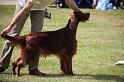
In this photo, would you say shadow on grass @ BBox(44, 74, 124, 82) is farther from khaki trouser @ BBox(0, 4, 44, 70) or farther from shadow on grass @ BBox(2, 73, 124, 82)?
khaki trouser @ BBox(0, 4, 44, 70)

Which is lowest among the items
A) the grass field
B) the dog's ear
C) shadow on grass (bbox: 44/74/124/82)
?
the grass field

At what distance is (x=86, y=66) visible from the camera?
9.21 meters

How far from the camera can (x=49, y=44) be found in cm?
816

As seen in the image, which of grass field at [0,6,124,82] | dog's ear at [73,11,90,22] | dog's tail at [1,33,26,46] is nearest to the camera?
dog's tail at [1,33,26,46]

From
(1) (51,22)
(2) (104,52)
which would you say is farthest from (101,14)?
(2) (104,52)

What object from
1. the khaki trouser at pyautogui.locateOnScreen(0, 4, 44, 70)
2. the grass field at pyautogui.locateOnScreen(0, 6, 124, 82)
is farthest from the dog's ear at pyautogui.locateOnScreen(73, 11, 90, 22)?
the grass field at pyautogui.locateOnScreen(0, 6, 124, 82)

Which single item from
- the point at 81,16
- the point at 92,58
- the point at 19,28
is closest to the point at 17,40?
the point at 19,28

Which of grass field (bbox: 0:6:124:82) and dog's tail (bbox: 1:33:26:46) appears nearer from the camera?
dog's tail (bbox: 1:33:26:46)

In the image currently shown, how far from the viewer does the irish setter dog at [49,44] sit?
8.04 metres

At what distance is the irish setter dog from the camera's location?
804 centimetres

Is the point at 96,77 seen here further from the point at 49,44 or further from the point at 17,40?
the point at 17,40

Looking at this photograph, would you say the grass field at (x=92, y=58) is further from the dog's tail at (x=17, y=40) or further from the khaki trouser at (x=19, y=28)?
the dog's tail at (x=17, y=40)

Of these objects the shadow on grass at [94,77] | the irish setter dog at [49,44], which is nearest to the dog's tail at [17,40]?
the irish setter dog at [49,44]

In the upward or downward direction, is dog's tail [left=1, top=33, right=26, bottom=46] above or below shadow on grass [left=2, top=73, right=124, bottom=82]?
above
